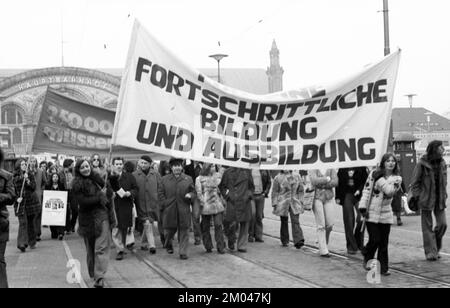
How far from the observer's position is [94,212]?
8195mm

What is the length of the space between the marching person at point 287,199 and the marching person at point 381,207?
9.85 feet

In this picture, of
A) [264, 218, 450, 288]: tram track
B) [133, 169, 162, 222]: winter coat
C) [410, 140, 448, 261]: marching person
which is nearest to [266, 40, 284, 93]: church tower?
[133, 169, 162, 222]: winter coat

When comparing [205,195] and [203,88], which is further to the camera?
[205,195]

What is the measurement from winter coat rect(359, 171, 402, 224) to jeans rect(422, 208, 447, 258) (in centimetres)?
143

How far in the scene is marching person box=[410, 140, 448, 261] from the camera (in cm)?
969

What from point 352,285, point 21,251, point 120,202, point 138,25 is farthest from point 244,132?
point 21,251

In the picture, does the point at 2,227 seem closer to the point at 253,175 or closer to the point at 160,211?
the point at 160,211

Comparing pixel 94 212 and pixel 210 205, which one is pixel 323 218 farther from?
pixel 94 212

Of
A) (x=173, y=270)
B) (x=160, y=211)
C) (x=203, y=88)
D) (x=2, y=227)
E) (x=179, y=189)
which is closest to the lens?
(x=2, y=227)

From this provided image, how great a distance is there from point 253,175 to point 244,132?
4.87 m

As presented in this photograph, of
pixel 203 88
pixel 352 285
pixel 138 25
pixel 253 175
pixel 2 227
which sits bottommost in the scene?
pixel 352 285

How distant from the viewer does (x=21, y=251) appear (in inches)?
466

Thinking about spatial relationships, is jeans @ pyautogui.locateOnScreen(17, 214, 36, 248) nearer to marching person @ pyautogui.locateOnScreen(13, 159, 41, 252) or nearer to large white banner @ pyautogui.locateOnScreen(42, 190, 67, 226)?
marching person @ pyautogui.locateOnScreen(13, 159, 41, 252)
